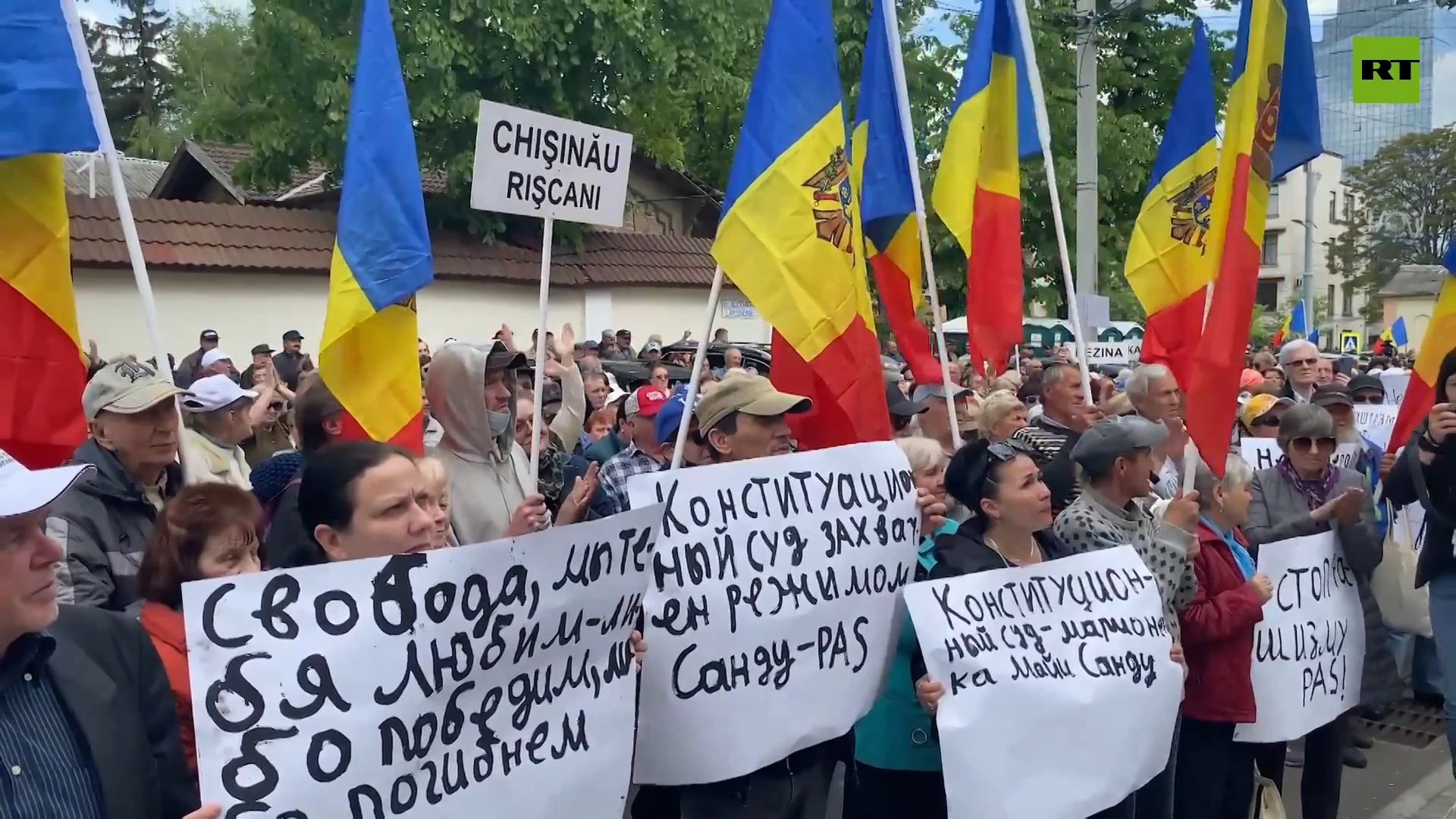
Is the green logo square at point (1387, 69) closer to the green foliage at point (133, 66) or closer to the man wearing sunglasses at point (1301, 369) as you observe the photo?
the man wearing sunglasses at point (1301, 369)

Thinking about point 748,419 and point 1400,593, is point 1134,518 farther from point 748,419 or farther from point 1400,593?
point 1400,593

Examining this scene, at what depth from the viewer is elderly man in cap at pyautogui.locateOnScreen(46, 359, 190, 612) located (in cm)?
329

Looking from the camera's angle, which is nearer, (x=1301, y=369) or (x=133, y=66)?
(x=1301, y=369)

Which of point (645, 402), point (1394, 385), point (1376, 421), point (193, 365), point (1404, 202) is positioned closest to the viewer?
point (645, 402)

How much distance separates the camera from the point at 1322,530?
16.4 feet

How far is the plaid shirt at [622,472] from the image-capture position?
438 cm

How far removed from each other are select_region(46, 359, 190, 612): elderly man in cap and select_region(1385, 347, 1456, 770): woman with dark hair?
4380mm

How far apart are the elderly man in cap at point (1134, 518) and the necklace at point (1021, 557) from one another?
222mm

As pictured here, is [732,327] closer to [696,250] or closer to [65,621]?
[696,250]

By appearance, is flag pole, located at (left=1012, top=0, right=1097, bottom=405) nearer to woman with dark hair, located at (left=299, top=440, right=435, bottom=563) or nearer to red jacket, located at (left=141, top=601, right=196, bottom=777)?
woman with dark hair, located at (left=299, top=440, right=435, bottom=563)

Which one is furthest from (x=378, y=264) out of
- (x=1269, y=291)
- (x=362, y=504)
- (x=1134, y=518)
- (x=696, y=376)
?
(x=1269, y=291)

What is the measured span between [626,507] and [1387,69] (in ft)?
26.4

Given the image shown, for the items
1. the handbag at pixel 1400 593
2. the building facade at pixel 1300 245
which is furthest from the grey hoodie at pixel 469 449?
the building facade at pixel 1300 245

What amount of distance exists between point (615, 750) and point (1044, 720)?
4.21 ft
